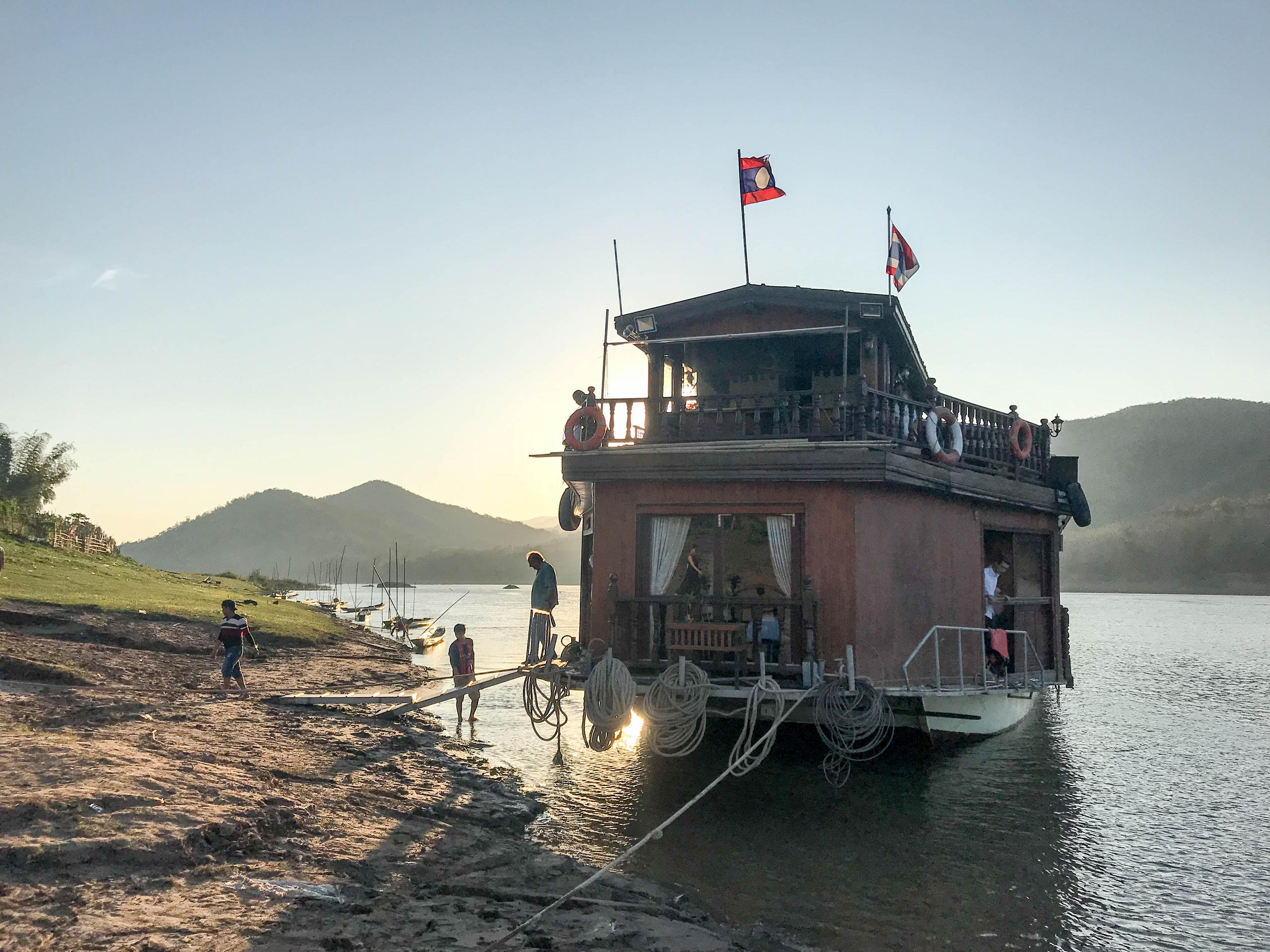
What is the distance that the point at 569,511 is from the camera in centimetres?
1831

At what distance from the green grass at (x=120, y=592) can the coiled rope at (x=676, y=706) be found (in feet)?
61.9

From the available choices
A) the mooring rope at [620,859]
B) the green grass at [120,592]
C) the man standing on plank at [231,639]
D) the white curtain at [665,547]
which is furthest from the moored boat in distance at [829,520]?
the green grass at [120,592]

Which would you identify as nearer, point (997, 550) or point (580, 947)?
point (580, 947)

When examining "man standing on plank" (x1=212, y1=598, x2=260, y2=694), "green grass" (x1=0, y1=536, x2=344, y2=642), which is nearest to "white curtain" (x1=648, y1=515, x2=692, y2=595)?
"man standing on plank" (x1=212, y1=598, x2=260, y2=694)

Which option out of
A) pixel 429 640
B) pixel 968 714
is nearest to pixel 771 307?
pixel 968 714

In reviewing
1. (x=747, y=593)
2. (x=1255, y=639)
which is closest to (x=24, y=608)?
(x=747, y=593)

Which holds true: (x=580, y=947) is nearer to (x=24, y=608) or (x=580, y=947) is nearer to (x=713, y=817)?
(x=713, y=817)

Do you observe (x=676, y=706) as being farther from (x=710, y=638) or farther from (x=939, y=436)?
(x=939, y=436)

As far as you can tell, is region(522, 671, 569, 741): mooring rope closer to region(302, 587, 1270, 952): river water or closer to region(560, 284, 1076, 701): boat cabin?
region(560, 284, 1076, 701): boat cabin

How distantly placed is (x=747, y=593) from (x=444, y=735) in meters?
7.27

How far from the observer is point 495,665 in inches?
1572

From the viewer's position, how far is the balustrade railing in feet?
46.5

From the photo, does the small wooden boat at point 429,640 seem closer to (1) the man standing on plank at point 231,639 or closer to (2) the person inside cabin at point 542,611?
(1) the man standing on plank at point 231,639

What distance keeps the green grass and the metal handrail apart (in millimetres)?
21680
